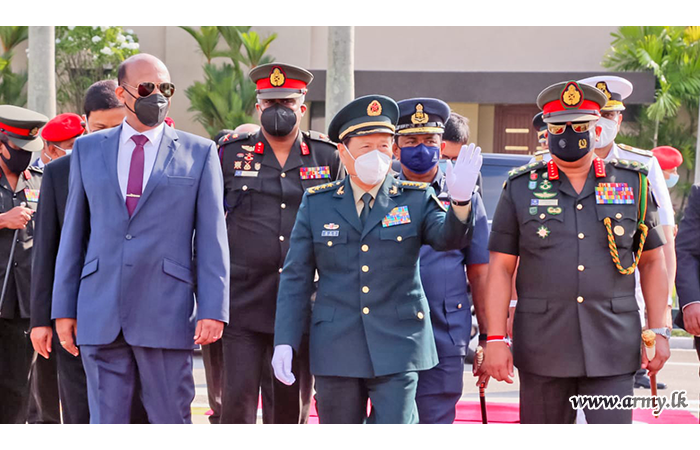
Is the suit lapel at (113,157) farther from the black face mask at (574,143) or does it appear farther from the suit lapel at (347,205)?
the black face mask at (574,143)

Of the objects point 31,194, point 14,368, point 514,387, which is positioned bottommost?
point 514,387

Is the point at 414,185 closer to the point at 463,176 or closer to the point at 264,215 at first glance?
the point at 463,176

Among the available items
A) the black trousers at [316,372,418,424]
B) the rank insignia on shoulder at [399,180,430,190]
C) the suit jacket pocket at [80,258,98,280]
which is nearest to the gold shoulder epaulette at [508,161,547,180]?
the rank insignia on shoulder at [399,180,430,190]

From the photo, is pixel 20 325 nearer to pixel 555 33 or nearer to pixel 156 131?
pixel 156 131

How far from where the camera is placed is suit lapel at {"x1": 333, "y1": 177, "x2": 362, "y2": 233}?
444 cm

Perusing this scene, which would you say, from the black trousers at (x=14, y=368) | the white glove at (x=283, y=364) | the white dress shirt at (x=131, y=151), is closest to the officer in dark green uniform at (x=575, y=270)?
the white glove at (x=283, y=364)

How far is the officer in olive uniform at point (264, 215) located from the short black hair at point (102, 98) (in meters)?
0.76

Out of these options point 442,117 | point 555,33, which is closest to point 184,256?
point 442,117

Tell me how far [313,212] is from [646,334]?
172 cm

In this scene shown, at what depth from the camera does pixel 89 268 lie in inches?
173

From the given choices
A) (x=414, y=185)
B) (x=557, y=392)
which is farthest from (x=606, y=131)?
(x=557, y=392)

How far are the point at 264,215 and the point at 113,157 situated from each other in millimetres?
1223

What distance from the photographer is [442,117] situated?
5129 millimetres

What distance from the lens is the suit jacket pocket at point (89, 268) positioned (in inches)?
172
